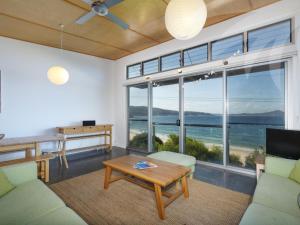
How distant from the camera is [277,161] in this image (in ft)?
7.61

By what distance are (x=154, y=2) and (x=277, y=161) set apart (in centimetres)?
308

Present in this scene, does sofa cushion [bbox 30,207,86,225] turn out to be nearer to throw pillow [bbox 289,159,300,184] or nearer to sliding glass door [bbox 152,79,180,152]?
throw pillow [bbox 289,159,300,184]

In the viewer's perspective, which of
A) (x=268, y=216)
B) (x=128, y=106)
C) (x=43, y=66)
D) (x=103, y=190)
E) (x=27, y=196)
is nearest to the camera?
(x=268, y=216)

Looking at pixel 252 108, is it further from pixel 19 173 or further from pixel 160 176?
pixel 19 173

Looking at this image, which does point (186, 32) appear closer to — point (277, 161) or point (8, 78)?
point (277, 161)

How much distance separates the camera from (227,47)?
3.58m

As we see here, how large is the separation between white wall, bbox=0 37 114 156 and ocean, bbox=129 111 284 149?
262 centimetres

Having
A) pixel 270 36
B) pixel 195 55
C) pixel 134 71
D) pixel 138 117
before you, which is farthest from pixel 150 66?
pixel 270 36

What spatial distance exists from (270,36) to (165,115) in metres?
2.88

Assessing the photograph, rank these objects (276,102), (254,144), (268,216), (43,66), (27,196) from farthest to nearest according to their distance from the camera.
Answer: (43,66) → (254,144) → (276,102) → (27,196) → (268,216)

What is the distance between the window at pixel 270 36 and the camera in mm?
2921

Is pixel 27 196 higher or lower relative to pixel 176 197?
higher

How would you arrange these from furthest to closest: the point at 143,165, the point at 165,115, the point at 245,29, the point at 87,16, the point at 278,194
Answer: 1. the point at 165,115
2. the point at 245,29
3. the point at 87,16
4. the point at 143,165
5. the point at 278,194

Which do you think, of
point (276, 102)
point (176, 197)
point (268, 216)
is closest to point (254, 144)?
point (276, 102)
